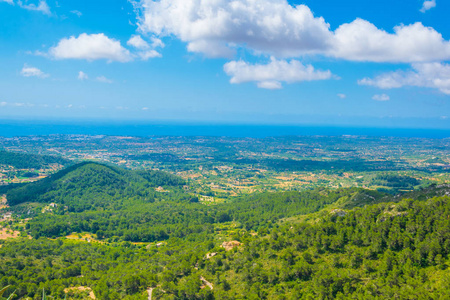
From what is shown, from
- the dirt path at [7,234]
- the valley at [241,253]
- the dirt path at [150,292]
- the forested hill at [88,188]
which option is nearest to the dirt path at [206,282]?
the valley at [241,253]

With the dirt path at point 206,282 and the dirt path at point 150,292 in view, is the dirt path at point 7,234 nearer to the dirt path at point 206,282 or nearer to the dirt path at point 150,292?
the dirt path at point 150,292

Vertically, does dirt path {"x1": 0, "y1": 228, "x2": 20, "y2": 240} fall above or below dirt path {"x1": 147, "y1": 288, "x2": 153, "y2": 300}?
below

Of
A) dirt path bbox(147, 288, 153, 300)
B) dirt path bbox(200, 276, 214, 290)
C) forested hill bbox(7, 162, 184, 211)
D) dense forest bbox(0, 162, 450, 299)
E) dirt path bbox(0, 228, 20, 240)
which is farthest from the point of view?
forested hill bbox(7, 162, 184, 211)

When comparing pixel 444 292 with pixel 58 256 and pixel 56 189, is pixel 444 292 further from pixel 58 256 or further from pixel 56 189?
pixel 56 189

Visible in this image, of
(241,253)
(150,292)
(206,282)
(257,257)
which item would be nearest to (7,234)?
(150,292)

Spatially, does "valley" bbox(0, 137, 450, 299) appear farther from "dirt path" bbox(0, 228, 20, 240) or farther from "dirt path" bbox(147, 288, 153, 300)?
"dirt path" bbox(0, 228, 20, 240)

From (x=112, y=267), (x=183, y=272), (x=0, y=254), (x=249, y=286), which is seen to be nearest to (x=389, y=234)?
(x=249, y=286)

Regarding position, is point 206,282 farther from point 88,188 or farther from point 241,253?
point 88,188

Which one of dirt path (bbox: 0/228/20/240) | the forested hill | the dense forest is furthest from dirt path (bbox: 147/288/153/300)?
the forested hill
